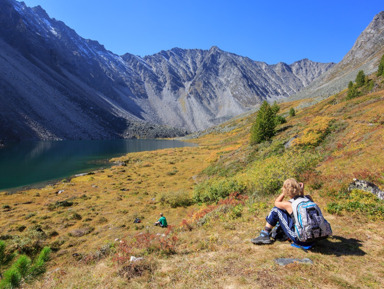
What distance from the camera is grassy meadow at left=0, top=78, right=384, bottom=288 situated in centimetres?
466

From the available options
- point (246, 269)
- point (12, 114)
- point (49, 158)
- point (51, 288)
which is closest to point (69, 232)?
point (51, 288)

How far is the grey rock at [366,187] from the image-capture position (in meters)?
7.70

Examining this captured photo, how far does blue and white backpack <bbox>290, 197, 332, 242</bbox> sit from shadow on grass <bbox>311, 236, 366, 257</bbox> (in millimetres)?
544

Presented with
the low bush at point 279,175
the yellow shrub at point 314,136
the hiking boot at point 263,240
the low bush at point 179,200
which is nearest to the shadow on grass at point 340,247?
the hiking boot at point 263,240

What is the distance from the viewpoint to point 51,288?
17.4 ft

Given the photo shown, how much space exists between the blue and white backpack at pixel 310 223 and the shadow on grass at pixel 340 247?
54 centimetres

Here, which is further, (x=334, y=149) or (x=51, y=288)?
(x=334, y=149)

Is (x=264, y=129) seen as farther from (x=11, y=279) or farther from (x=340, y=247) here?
(x=11, y=279)

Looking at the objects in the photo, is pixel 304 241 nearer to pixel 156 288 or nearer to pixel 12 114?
pixel 156 288

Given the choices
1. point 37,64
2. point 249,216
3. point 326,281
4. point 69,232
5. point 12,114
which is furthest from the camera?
point 37,64

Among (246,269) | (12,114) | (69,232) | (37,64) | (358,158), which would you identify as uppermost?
(37,64)

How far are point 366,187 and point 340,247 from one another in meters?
4.25

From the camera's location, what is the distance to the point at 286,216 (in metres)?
5.80

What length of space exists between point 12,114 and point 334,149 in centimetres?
13692
